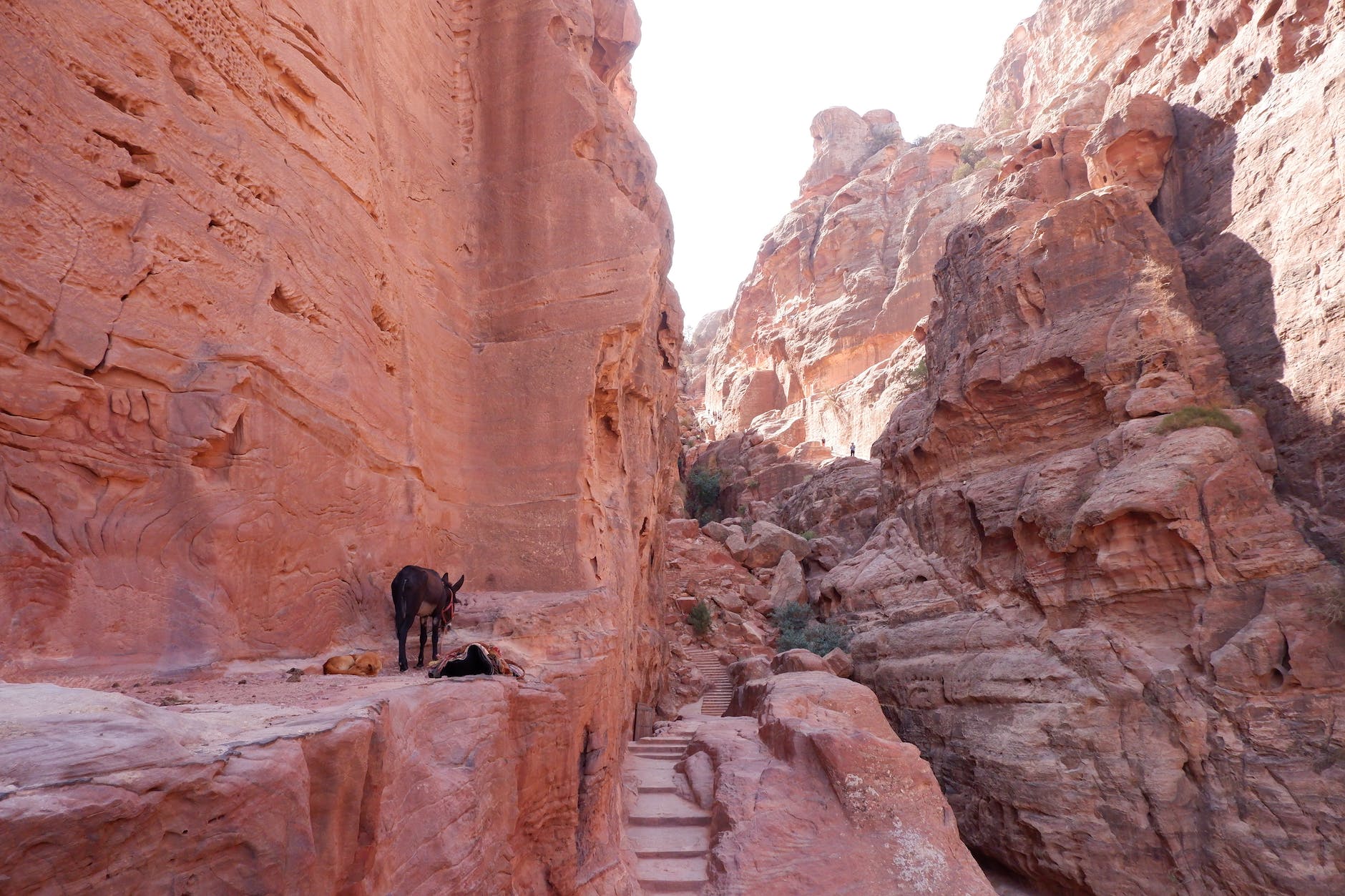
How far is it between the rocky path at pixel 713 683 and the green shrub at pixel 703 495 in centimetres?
1671

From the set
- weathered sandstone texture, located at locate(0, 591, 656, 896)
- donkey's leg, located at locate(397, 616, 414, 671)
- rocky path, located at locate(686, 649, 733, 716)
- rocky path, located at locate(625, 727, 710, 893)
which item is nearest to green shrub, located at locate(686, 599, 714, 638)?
rocky path, located at locate(686, 649, 733, 716)

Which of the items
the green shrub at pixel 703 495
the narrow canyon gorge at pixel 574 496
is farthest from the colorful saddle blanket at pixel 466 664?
the green shrub at pixel 703 495

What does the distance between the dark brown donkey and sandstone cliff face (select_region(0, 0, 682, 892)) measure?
0.60 metres

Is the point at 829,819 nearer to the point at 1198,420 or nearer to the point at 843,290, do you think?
the point at 1198,420

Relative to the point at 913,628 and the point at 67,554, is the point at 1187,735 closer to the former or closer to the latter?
the point at 913,628

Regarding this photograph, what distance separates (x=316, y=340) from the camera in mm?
6922

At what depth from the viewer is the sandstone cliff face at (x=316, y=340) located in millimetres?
4832

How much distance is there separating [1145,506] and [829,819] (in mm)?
9513

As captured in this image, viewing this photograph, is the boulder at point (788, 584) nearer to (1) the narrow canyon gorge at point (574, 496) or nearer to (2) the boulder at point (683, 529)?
(1) the narrow canyon gorge at point (574, 496)

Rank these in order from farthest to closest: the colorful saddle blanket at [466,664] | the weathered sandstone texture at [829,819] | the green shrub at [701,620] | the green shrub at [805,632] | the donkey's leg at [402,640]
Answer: the green shrub at [701,620] → the green shrub at [805,632] → the weathered sandstone texture at [829,819] → the donkey's leg at [402,640] → the colorful saddle blanket at [466,664]

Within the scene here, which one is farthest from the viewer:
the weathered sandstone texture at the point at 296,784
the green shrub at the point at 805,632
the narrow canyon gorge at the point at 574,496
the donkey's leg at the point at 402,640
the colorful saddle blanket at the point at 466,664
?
the green shrub at the point at 805,632

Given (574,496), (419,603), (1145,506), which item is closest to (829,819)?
(574,496)

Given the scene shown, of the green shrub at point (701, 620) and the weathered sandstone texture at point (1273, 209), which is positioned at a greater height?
the weathered sandstone texture at point (1273, 209)

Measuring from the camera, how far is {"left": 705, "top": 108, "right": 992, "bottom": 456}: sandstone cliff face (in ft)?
142
